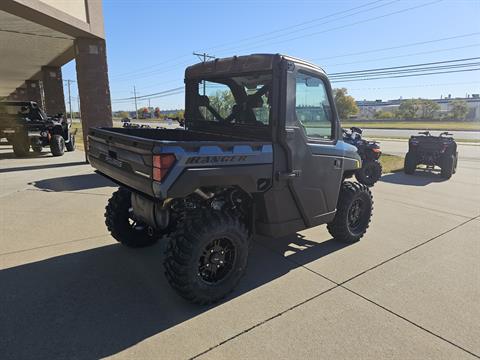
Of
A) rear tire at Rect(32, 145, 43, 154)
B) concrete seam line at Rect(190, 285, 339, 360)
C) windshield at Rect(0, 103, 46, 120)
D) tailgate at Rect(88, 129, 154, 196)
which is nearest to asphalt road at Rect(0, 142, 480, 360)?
concrete seam line at Rect(190, 285, 339, 360)

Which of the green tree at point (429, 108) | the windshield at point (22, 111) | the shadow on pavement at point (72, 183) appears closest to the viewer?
the shadow on pavement at point (72, 183)

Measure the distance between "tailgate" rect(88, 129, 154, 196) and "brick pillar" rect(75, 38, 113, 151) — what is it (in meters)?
7.42

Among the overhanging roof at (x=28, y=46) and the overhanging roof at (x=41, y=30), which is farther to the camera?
the overhanging roof at (x=28, y=46)

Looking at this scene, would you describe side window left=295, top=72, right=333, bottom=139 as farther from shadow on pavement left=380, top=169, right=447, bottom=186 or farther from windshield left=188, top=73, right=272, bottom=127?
shadow on pavement left=380, top=169, right=447, bottom=186

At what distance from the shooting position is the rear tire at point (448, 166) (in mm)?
9469

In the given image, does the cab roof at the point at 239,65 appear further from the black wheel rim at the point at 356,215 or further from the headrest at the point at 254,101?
the black wheel rim at the point at 356,215

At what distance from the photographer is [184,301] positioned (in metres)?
3.08

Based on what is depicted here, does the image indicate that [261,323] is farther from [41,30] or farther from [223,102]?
[41,30]

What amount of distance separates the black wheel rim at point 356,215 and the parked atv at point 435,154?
6.38m

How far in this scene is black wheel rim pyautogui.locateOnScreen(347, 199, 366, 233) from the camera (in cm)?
459

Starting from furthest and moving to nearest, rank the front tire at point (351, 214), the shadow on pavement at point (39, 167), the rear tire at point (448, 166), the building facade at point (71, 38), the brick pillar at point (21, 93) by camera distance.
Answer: the brick pillar at point (21, 93) → the shadow on pavement at point (39, 167) → the rear tire at point (448, 166) → the building facade at point (71, 38) → the front tire at point (351, 214)

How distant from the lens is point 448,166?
949 cm

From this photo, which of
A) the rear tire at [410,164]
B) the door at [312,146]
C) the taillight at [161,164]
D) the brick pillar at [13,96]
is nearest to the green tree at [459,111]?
the rear tire at [410,164]

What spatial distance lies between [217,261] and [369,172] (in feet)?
23.1
